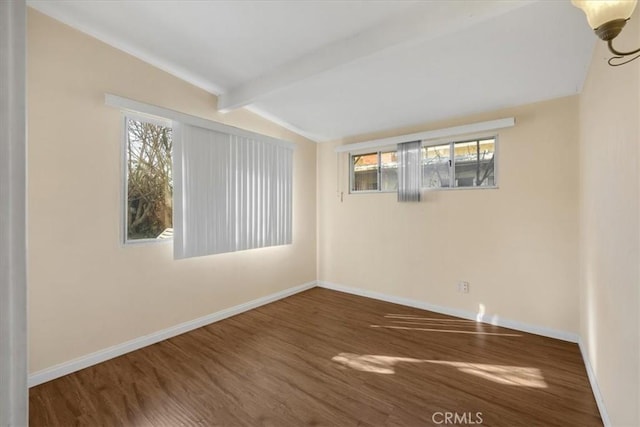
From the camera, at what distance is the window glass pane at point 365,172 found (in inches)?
162

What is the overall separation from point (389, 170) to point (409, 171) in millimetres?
374

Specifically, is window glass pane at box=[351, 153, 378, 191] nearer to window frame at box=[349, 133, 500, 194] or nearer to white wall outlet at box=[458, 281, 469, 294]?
window frame at box=[349, 133, 500, 194]

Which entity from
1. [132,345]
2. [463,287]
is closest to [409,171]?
[463,287]

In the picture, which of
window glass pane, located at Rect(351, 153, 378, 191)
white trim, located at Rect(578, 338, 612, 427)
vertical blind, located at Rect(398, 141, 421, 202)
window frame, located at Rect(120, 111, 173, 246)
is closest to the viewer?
white trim, located at Rect(578, 338, 612, 427)

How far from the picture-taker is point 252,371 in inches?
88.2

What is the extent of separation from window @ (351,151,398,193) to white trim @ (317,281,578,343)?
149 cm

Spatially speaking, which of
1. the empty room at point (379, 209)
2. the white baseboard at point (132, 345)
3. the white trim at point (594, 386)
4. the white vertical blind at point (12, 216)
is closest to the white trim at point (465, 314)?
the empty room at point (379, 209)

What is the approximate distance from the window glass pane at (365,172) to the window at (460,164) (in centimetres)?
73

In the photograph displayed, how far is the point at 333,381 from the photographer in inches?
83.2

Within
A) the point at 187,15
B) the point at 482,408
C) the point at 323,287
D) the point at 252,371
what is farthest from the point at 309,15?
the point at 323,287

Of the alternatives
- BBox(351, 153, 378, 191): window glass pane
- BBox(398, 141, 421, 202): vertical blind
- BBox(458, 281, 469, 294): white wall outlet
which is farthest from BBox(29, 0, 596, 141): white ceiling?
BBox(458, 281, 469, 294): white wall outlet

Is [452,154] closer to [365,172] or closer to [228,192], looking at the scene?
[365,172]

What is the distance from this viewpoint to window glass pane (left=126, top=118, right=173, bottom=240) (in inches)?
104

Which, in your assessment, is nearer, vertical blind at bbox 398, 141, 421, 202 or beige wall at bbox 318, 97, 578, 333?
beige wall at bbox 318, 97, 578, 333
